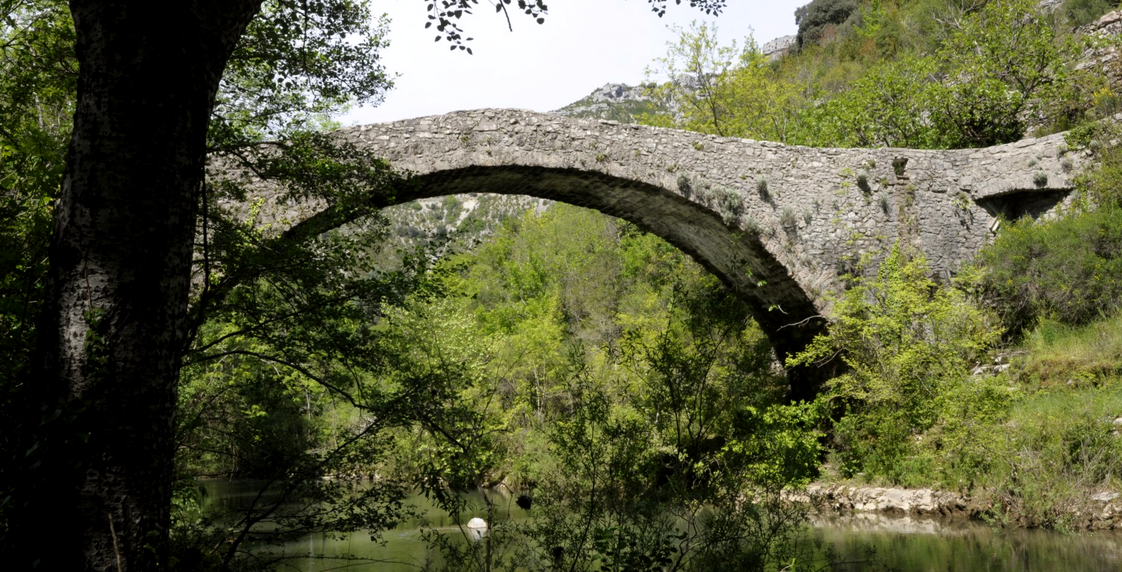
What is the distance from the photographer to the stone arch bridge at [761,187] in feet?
30.7

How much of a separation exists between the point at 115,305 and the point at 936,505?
890 centimetres

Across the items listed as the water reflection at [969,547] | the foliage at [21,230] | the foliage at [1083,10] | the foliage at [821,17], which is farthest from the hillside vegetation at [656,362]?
the foliage at [821,17]

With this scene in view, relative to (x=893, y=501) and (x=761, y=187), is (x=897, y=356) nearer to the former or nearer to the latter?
(x=893, y=501)

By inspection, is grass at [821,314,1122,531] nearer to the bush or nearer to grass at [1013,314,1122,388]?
grass at [1013,314,1122,388]

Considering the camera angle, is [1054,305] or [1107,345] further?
[1054,305]

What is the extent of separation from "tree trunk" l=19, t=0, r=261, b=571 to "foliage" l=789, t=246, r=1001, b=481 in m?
8.65

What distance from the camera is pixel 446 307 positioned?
14820mm

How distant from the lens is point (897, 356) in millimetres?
9586

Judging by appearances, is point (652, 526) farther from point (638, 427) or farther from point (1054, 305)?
point (1054, 305)

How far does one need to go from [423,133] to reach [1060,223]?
823 cm

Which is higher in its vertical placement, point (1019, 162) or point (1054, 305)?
point (1019, 162)

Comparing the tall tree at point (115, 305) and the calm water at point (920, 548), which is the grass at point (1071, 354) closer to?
the calm water at point (920, 548)

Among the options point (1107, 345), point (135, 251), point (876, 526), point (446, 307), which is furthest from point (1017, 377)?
point (135, 251)

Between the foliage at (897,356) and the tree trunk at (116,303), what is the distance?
28.4 feet
